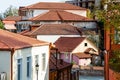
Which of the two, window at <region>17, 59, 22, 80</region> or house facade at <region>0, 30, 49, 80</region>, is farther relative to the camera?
window at <region>17, 59, 22, 80</region>

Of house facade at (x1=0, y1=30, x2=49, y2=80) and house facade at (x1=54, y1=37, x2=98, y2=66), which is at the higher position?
house facade at (x1=0, y1=30, x2=49, y2=80)

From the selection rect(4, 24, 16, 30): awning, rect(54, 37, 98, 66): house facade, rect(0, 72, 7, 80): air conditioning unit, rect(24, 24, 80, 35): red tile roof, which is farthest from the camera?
rect(4, 24, 16, 30): awning

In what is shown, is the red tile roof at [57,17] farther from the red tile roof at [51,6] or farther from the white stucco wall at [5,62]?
the white stucco wall at [5,62]

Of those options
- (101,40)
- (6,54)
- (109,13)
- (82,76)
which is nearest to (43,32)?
(101,40)

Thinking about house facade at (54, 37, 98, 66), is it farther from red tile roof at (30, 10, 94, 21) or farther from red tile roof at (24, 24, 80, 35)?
red tile roof at (30, 10, 94, 21)

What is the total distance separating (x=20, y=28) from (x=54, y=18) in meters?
10.9

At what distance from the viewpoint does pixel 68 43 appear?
220 ft

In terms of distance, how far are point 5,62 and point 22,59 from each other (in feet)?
5.24

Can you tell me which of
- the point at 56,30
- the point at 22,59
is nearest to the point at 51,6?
the point at 56,30

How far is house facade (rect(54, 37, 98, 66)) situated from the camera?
64000mm

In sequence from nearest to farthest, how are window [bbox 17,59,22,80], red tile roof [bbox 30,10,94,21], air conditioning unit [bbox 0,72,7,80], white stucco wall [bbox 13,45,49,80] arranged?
air conditioning unit [bbox 0,72,7,80] → white stucco wall [bbox 13,45,49,80] → window [bbox 17,59,22,80] → red tile roof [bbox 30,10,94,21]

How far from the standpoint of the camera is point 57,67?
26.7 metres

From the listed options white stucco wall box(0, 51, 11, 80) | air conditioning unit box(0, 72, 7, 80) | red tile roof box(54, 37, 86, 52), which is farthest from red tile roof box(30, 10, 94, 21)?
air conditioning unit box(0, 72, 7, 80)

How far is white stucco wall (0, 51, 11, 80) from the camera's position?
735 inches
